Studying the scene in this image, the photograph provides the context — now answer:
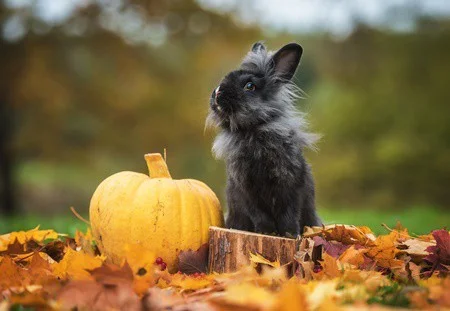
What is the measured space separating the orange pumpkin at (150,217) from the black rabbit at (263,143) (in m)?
0.32

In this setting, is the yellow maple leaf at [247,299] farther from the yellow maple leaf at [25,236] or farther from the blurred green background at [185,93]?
the blurred green background at [185,93]

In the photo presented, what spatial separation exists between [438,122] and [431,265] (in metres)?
12.4

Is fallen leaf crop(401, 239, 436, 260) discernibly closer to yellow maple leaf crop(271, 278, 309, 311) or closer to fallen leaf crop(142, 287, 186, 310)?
fallen leaf crop(142, 287, 186, 310)

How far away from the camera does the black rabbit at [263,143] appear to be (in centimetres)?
362

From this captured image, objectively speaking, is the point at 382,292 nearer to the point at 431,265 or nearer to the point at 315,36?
the point at 431,265

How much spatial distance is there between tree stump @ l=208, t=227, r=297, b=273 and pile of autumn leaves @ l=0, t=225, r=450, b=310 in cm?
8

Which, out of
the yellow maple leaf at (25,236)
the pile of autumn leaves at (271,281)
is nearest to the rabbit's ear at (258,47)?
the pile of autumn leaves at (271,281)

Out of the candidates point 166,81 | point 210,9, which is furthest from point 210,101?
point 210,9

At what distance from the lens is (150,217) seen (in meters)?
3.62

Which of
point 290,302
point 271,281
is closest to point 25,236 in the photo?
point 271,281

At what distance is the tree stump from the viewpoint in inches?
131

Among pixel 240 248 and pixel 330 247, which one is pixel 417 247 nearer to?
pixel 330 247

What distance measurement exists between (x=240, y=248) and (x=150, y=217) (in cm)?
63

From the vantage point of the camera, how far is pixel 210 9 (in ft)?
42.6
